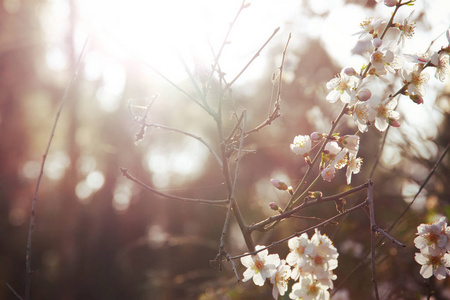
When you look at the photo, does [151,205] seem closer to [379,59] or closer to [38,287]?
[38,287]

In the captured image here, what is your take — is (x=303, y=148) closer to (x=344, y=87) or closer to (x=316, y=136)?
(x=316, y=136)

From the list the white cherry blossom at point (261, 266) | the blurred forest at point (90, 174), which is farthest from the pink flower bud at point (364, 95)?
the blurred forest at point (90, 174)

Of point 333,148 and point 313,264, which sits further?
point 333,148

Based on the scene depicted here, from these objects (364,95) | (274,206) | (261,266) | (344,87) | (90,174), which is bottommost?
(261,266)

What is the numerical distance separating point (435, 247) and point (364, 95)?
18.5 inches

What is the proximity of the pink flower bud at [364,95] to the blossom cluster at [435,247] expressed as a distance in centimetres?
39

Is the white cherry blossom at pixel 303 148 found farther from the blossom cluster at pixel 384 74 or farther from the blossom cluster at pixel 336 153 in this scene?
the blossom cluster at pixel 384 74

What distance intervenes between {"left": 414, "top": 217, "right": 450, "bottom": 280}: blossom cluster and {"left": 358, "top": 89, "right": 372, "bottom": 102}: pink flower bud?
39 cm

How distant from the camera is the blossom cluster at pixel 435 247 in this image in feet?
3.68

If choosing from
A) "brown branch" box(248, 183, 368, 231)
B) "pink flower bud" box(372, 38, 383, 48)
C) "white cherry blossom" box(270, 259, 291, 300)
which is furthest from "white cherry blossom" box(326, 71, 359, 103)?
"white cherry blossom" box(270, 259, 291, 300)

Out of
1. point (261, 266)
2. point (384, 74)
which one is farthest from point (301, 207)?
point (384, 74)

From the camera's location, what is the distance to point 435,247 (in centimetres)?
114

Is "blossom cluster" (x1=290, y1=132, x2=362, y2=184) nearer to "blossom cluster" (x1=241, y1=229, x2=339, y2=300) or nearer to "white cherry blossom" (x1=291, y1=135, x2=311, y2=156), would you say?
"white cherry blossom" (x1=291, y1=135, x2=311, y2=156)

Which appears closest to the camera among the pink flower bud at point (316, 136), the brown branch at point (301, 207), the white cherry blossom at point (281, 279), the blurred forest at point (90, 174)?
the brown branch at point (301, 207)
